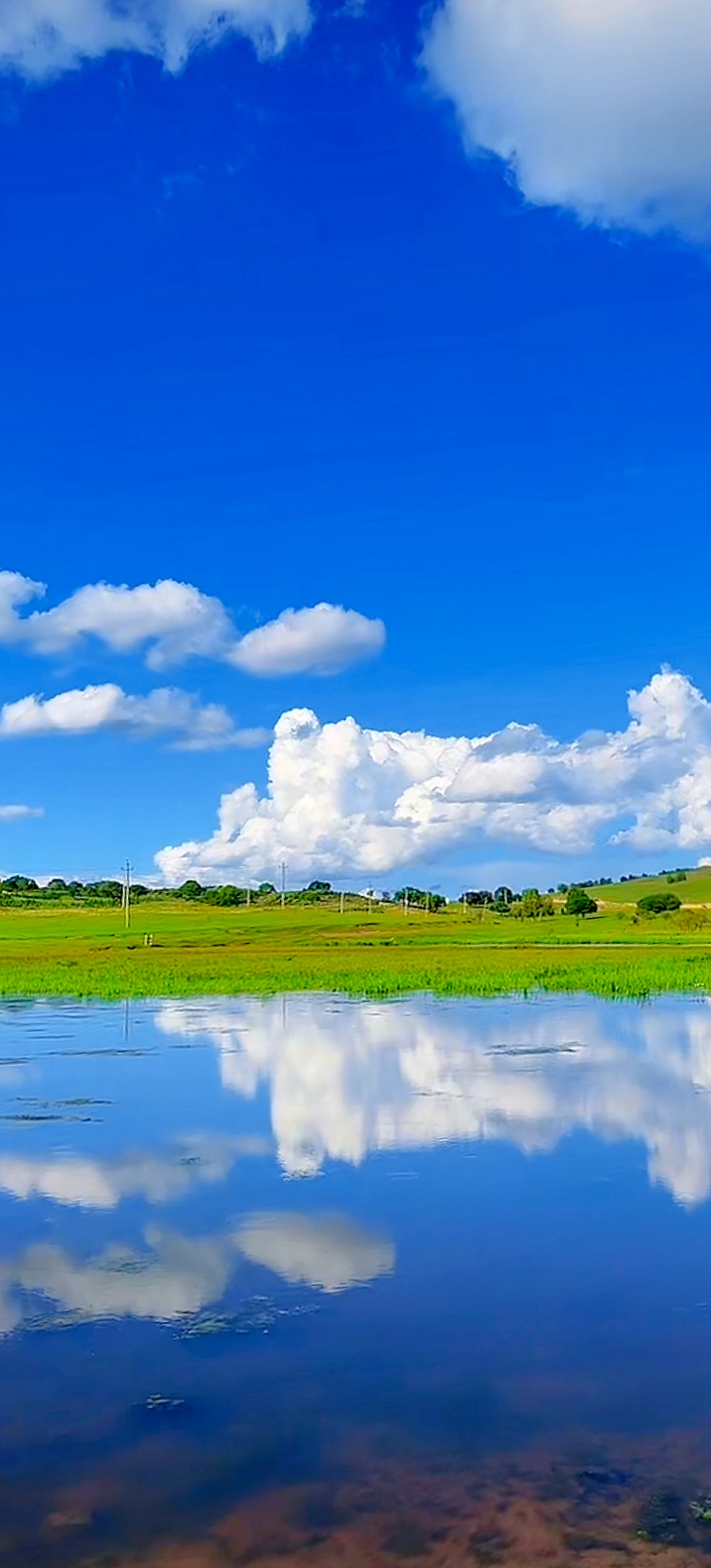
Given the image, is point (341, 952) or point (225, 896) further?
point (225, 896)

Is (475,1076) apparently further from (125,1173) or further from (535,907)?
(535,907)

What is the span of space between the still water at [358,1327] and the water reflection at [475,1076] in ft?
0.51

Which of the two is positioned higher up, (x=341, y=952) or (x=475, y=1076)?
(x=341, y=952)

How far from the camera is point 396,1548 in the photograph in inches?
293

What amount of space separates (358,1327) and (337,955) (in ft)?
241

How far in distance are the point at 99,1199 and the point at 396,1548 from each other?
9607 mm

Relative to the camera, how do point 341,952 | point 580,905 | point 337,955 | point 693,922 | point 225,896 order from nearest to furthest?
point 337,955
point 341,952
point 693,922
point 580,905
point 225,896

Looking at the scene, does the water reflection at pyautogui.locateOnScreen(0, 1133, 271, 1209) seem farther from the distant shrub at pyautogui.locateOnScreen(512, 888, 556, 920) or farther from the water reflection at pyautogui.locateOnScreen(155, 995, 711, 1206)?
the distant shrub at pyautogui.locateOnScreen(512, 888, 556, 920)

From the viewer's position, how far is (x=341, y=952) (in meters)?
88.5

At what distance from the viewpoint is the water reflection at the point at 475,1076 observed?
19.7 meters

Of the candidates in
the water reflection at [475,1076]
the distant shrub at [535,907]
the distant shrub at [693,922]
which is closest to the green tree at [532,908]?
the distant shrub at [535,907]

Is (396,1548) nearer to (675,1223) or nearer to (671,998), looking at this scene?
(675,1223)

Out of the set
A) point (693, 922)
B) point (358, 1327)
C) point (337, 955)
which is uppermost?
point (693, 922)

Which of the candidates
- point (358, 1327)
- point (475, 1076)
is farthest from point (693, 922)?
point (358, 1327)
